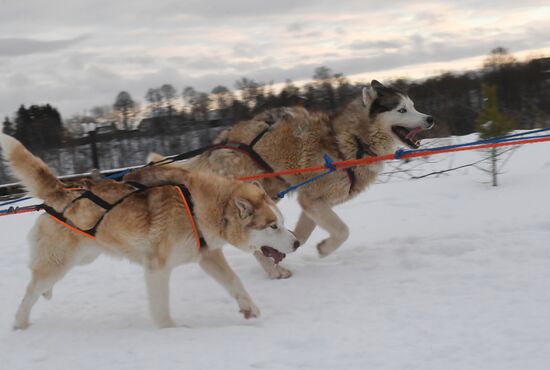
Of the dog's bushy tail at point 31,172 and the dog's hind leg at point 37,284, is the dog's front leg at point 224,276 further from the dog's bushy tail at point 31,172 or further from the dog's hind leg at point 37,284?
the dog's bushy tail at point 31,172

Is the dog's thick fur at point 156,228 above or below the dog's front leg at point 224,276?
above

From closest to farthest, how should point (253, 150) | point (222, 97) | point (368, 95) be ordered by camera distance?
point (253, 150) → point (368, 95) → point (222, 97)

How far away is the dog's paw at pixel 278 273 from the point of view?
237 inches

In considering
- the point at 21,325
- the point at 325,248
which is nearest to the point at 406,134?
the point at 325,248

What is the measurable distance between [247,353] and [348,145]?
3091 mm

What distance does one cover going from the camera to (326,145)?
20.6 feet

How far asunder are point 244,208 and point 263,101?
32.9m

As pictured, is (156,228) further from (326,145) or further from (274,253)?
(326,145)

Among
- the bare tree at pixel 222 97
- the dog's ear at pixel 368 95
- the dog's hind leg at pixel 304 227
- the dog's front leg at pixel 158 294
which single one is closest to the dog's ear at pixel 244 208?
the dog's front leg at pixel 158 294

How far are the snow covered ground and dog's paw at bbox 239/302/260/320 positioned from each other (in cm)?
8

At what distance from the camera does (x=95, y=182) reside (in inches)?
203

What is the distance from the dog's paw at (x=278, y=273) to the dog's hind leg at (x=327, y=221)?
1.79 ft

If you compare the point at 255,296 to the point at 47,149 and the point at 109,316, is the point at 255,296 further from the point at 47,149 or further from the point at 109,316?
the point at 47,149

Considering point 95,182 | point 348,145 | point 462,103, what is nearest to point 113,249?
point 95,182
